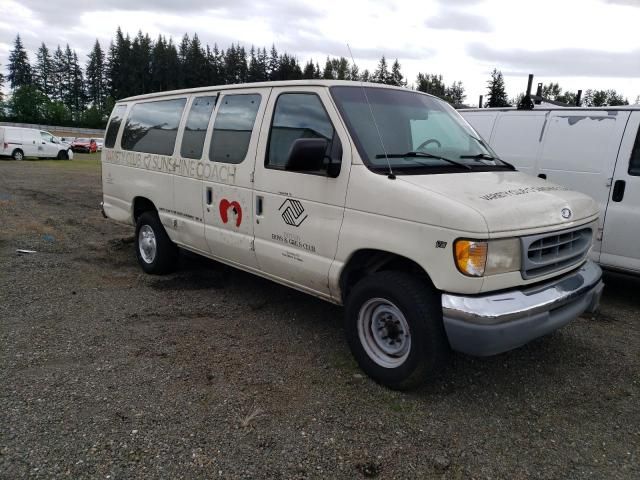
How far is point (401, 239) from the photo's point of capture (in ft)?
10.7

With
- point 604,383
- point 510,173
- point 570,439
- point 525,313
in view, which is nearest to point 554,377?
point 604,383

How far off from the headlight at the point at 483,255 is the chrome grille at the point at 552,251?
5.7 inches

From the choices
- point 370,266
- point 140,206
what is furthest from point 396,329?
point 140,206

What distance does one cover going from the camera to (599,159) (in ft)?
18.2

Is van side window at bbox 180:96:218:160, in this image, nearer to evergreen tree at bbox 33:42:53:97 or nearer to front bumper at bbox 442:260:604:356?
front bumper at bbox 442:260:604:356

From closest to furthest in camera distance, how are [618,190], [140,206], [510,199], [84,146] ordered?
[510,199] < [618,190] < [140,206] < [84,146]

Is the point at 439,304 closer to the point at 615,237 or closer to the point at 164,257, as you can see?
the point at 615,237

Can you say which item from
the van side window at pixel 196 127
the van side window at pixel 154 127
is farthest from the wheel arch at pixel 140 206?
the van side window at pixel 196 127

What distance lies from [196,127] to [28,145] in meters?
24.9

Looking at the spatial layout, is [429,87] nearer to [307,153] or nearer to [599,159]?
[599,159]

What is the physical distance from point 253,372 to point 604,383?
2.68m

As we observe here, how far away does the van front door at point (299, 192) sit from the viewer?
145 inches

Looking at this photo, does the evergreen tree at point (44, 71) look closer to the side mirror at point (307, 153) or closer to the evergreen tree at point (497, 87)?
the evergreen tree at point (497, 87)

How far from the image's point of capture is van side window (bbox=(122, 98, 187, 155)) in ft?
17.8
